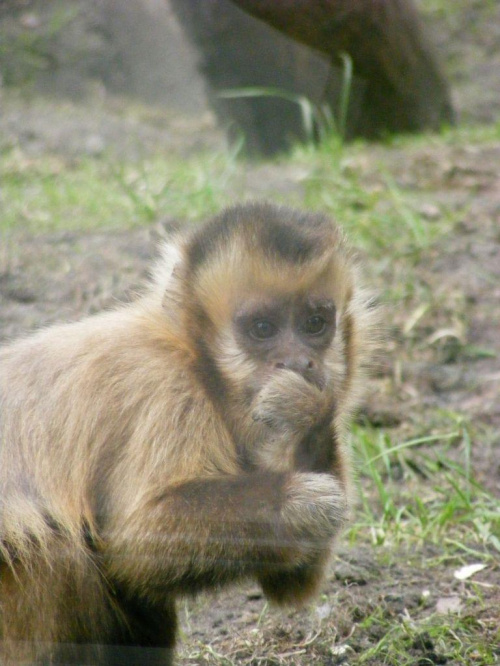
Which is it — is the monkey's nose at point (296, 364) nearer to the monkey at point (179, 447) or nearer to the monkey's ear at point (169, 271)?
the monkey at point (179, 447)

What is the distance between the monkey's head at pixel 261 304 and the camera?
8.66 ft

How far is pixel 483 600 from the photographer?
2.99 meters

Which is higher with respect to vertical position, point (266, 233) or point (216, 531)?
point (266, 233)

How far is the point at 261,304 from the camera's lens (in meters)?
2.72

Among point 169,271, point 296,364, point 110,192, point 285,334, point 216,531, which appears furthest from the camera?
point 110,192

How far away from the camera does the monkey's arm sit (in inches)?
94.7

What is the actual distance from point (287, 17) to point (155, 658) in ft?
9.80

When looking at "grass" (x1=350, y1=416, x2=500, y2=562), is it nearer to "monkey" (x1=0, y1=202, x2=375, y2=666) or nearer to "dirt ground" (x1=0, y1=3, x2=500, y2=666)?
"dirt ground" (x1=0, y1=3, x2=500, y2=666)

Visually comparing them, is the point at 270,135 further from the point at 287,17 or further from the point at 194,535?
the point at 194,535

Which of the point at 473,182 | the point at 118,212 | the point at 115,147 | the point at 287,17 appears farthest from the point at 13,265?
the point at 473,182

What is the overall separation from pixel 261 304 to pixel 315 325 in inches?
7.2

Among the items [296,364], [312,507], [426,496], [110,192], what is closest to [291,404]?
[296,364]

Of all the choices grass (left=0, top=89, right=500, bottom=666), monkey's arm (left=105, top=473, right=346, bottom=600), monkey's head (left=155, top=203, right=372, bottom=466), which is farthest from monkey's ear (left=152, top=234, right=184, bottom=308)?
grass (left=0, top=89, right=500, bottom=666)

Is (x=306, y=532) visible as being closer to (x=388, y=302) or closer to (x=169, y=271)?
(x=169, y=271)
